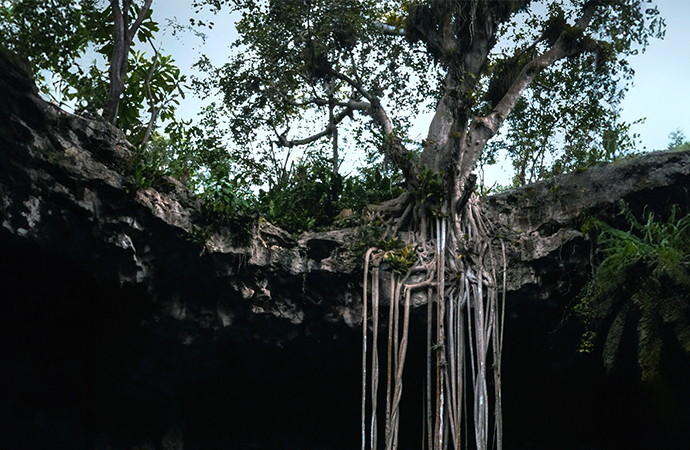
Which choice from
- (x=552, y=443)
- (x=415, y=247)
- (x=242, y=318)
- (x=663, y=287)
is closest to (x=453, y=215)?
(x=415, y=247)

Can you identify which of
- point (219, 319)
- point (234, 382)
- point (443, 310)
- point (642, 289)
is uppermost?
point (642, 289)

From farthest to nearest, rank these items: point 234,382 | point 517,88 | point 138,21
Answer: point 517,88, point 234,382, point 138,21

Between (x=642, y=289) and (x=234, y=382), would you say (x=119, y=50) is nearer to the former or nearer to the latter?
(x=234, y=382)

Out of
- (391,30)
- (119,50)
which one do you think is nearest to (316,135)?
(391,30)

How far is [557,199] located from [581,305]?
1311 millimetres

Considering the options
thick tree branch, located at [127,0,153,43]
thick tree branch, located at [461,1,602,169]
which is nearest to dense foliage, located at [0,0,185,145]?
thick tree branch, located at [127,0,153,43]

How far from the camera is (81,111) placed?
5.93m

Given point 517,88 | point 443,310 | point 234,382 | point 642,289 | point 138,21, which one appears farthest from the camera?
point 517,88

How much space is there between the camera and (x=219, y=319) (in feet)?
20.2

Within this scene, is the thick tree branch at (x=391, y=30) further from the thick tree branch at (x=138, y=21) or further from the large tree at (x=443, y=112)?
the thick tree branch at (x=138, y=21)

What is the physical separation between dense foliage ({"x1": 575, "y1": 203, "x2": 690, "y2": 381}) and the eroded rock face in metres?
0.39

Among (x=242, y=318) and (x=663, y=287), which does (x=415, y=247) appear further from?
(x=663, y=287)

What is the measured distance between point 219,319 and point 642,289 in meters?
4.28

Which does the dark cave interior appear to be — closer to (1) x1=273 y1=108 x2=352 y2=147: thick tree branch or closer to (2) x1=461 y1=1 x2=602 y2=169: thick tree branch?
(2) x1=461 y1=1 x2=602 y2=169: thick tree branch
